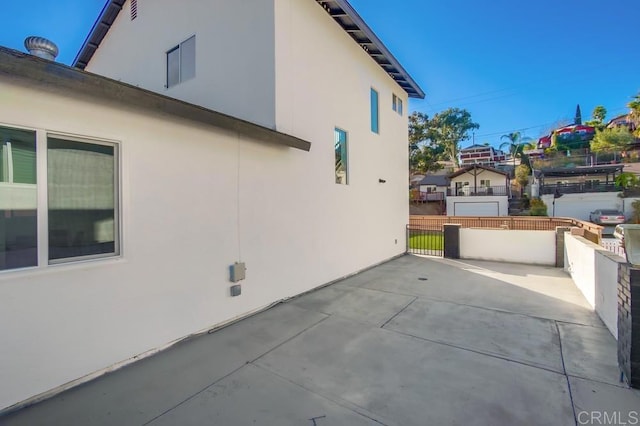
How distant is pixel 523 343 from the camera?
373 centimetres

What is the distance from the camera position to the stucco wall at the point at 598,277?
3.84 meters

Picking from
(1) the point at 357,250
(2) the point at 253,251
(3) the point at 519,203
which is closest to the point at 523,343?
(2) the point at 253,251

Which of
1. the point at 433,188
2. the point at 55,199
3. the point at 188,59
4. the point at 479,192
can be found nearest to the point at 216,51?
the point at 188,59

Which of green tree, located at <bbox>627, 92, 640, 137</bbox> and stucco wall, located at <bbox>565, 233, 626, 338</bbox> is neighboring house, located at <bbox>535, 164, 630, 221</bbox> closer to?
green tree, located at <bbox>627, 92, 640, 137</bbox>

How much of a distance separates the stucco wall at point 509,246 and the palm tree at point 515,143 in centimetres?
3942

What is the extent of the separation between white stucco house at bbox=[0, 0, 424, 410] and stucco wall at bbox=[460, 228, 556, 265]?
4085 millimetres

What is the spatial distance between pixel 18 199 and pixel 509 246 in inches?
444

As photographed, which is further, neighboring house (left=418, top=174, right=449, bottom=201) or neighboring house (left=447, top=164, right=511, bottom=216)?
neighboring house (left=418, top=174, right=449, bottom=201)

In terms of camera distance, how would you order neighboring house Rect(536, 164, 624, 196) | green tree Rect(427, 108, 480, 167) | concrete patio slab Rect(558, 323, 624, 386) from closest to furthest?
concrete patio slab Rect(558, 323, 624, 386)
neighboring house Rect(536, 164, 624, 196)
green tree Rect(427, 108, 480, 167)

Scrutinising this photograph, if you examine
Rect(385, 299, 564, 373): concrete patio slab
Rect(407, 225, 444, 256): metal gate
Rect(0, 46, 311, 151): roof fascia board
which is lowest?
Rect(385, 299, 564, 373): concrete patio slab

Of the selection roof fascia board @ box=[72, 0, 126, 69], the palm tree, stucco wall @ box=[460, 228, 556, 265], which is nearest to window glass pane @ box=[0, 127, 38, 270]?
roof fascia board @ box=[72, 0, 126, 69]

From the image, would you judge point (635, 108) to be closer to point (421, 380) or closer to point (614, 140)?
point (614, 140)

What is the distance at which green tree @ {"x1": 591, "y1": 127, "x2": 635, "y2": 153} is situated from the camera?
2659cm

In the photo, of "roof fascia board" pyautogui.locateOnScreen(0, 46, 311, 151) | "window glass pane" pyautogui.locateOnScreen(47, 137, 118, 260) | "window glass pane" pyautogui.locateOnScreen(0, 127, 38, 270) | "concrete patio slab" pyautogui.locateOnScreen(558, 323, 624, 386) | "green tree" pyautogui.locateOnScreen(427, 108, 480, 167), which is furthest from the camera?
"green tree" pyautogui.locateOnScreen(427, 108, 480, 167)
